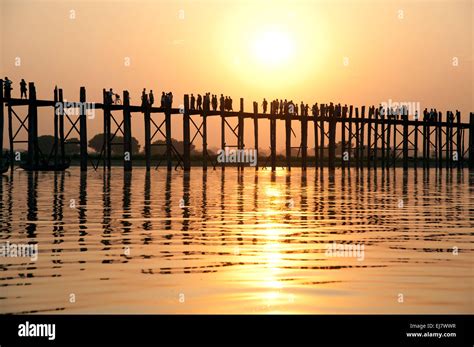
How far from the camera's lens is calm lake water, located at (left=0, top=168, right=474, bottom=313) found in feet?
27.3

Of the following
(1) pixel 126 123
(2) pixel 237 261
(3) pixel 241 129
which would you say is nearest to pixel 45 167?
(1) pixel 126 123

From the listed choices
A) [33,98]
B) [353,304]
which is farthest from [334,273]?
[33,98]

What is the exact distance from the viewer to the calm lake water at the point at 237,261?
834 cm

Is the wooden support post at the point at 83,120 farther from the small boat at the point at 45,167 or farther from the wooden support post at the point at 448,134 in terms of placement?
the wooden support post at the point at 448,134

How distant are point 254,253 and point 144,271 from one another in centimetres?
201

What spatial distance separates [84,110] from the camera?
4716cm

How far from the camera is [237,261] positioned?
10953 millimetres

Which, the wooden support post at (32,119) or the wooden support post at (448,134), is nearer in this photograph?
the wooden support post at (32,119)

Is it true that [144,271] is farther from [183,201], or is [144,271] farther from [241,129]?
[241,129]
